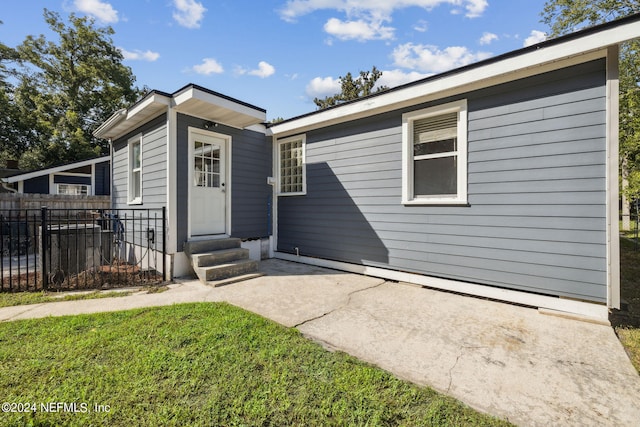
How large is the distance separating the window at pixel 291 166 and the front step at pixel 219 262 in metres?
1.92

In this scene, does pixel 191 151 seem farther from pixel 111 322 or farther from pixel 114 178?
pixel 114 178

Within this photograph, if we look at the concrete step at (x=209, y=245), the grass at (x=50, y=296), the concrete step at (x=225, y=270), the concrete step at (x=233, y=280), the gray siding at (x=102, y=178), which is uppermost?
the gray siding at (x=102, y=178)

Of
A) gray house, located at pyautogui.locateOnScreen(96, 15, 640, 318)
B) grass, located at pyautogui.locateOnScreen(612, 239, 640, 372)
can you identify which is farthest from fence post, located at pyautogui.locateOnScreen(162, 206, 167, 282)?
grass, located at pyautogui.locateOnScreen(612, 239, 640, 372)

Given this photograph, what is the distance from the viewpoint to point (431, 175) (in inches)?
178

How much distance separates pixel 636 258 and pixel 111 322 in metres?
10.0

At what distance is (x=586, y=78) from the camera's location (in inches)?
128

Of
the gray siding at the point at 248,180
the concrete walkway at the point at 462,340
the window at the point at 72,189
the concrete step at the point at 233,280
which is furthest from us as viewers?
the window at the point at 72,189

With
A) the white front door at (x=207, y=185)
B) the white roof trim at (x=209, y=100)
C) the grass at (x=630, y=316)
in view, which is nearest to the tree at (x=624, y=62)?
the grass at (x=630, y=316)

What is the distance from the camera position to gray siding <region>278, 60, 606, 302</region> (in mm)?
3236

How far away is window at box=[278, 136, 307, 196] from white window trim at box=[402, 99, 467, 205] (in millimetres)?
2392

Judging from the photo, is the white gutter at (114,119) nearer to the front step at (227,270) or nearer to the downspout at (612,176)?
the front step at (227,270)

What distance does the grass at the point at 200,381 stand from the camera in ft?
5.42

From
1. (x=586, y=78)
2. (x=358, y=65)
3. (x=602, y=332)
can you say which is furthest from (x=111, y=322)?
(x=358, y=65)

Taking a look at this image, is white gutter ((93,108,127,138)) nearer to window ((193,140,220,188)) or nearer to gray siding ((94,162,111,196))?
window ((193,140,220,188))
